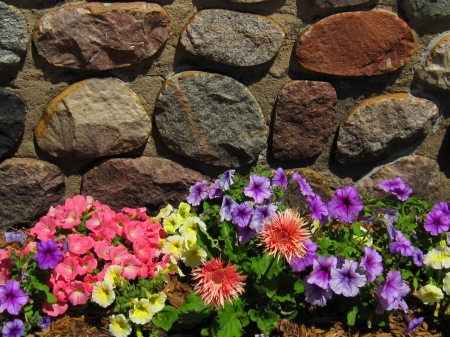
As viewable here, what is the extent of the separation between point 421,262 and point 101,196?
1540 millimetres

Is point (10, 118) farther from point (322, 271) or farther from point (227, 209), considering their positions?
point (322, 271)

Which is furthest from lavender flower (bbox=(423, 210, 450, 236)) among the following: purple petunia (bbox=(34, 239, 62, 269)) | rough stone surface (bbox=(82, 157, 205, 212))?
purple petunia (bbox=(34, 239, 62, 269))

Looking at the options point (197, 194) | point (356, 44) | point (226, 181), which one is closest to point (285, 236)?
point (226, 181)

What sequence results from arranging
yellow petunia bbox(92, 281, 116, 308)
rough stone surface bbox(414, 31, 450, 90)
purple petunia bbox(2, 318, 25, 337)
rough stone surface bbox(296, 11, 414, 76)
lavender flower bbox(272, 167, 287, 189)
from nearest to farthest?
purple petunia bbox(2, 318, 25, 337) < yellow petunia bbox(92, 281, 116, 308) < lavender flower bbox(272, 167, 287, 189) < rough stone surface bbox(296, 11, 414, 76) < rough stone surface bbox(414, 31, 450, 90)

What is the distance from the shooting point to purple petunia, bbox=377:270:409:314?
2238mm

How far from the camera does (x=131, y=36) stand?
258 centimetres

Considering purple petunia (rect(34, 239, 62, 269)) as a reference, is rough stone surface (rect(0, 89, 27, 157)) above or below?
above

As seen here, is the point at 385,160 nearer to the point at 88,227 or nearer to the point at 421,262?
the point at 421,262

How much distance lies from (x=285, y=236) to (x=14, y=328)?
1106 millimetres

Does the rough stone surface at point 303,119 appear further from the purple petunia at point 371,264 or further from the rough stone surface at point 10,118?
the rough stone surface at point 10,118

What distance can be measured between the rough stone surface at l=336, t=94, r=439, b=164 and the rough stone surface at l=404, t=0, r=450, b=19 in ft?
1.31

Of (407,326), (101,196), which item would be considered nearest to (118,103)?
(101,196)

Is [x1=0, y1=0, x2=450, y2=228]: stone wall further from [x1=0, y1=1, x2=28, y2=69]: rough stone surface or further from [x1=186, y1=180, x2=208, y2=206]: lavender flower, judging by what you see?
[x1=186, y1=180, x2=208, y2=206]: lavender flower

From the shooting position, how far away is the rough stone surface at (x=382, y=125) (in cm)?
288
